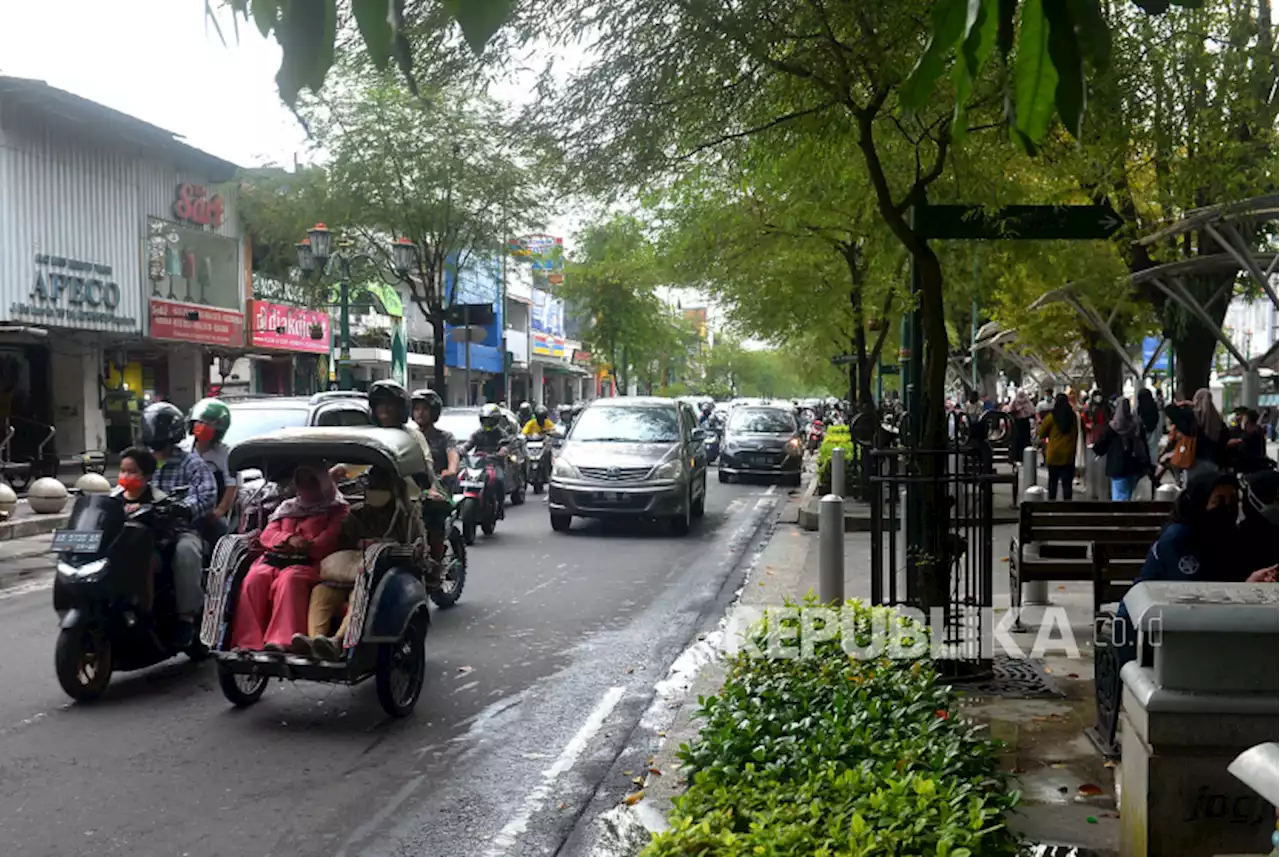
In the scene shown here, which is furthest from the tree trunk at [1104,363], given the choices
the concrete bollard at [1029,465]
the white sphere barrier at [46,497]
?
the white sphere barrier at [46,497]

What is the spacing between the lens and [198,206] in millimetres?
30062

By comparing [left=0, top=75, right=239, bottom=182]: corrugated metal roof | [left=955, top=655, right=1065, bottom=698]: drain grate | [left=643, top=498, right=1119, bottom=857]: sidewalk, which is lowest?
[left=643, top=498, right=1119, bottom=857]: sidewalk

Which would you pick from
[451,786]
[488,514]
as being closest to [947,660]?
[451,786]

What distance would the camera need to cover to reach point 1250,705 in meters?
3.63

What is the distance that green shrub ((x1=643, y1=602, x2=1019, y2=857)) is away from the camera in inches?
147

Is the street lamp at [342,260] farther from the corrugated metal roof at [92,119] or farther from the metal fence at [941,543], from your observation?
the metal fence at [941,543]

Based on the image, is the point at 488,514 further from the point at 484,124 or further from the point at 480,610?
the point at 484,124

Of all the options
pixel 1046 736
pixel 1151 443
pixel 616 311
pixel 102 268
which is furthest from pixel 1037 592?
pixel 616 311

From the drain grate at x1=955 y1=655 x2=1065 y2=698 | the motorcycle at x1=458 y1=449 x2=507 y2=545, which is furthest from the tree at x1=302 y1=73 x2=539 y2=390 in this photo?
the drain grate at x1=955 y1=655 x2=1065 y2=698

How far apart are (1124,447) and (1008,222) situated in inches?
353

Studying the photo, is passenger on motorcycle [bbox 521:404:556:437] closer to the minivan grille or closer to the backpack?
the minivan grille

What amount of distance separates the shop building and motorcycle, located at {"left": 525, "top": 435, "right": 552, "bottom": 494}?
9065 millimetres

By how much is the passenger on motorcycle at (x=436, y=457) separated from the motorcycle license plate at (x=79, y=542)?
2780 millimetres

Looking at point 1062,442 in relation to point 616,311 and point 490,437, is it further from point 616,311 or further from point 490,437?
point 616,311
